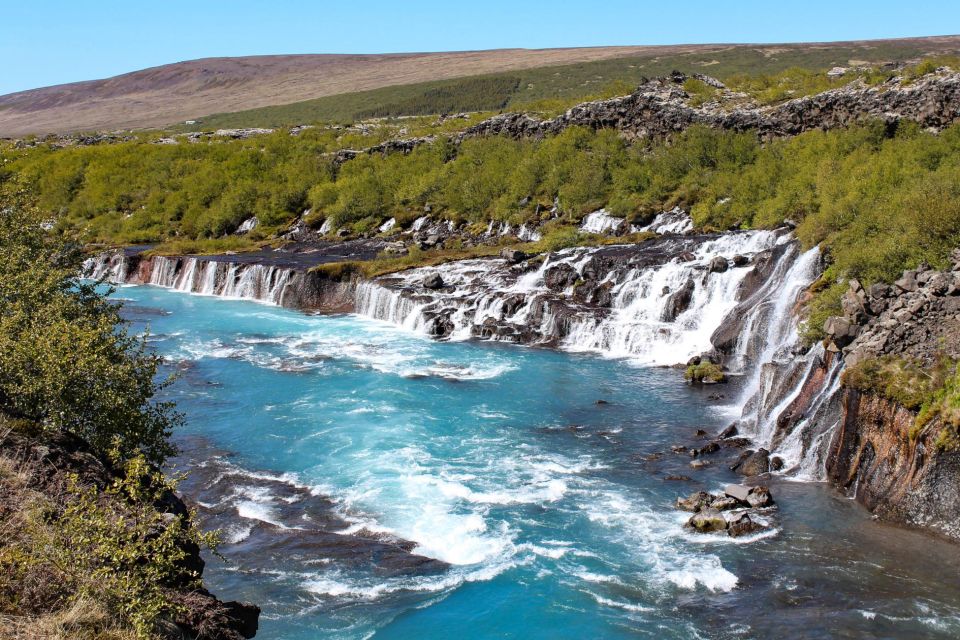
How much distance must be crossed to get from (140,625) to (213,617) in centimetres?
276

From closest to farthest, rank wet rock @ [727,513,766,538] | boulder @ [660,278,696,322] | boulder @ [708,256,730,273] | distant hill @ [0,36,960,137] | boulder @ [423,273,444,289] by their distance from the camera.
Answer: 1. wet rock @ [727,513,766,538]
2. boulder @ [708,256,730,273]
3. boulder @ [660,278,696,322]
4. boulder @ [423,273,444,289]
5. distant hill @ [0,36,960,137]

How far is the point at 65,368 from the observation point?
17.9m

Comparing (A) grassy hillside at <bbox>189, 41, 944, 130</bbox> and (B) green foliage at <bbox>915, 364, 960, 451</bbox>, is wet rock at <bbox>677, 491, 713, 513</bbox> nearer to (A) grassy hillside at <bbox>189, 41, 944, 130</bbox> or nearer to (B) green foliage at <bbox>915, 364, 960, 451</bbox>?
(B) green foliage at <bbox>915, 364, 960, 451</bbox>

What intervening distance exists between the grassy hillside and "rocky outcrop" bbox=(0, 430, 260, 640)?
→ 431 feet

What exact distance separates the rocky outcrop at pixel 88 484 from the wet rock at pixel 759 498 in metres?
14.7

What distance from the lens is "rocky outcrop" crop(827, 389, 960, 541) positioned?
21.1 m

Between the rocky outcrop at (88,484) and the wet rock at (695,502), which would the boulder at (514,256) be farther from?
the rocky outcrop at (88,484)

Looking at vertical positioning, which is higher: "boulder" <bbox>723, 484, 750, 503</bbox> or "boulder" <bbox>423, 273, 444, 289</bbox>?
"boulder" <bbox>423, 273, 444, 289</bbox>

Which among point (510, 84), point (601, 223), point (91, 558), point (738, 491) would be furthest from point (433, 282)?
point (510, 84)

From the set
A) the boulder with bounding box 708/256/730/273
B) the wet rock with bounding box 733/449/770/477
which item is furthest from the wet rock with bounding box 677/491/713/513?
the boulder with bounding box 708/256/730/273

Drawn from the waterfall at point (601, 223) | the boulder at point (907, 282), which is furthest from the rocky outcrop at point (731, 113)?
the boulder at point (907, 282)

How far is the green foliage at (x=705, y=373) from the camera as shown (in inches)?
1423

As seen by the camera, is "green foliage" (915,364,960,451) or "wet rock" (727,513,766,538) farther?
"wet rock" (727,513,766,538)

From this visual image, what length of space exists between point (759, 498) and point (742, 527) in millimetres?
1784
